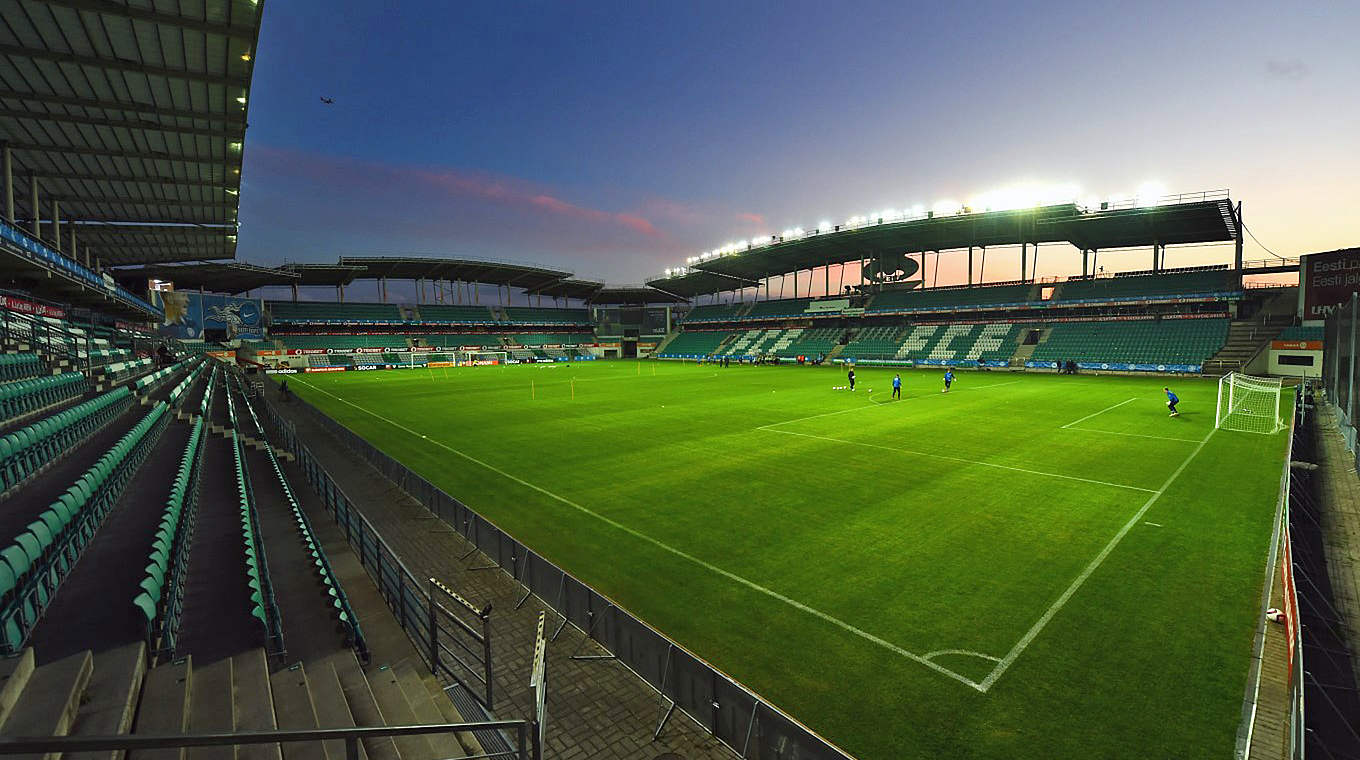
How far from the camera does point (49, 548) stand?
645 cm

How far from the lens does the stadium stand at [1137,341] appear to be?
155 ft

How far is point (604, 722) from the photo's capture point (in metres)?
6.15

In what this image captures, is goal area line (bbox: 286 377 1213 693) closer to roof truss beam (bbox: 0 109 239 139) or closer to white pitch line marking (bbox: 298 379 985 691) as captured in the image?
white pitch line marking (bbox: 298 379 985 691)

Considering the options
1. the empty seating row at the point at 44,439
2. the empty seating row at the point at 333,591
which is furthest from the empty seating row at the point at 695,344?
the empty seating row at the point at 333,591

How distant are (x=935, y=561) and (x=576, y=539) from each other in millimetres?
6926

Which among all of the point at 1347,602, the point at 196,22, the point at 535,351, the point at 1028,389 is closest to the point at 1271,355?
the point at 1028,389

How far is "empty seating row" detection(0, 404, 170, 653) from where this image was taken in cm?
496

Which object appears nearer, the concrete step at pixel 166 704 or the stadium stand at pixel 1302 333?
the concrete step at pixel 166 704

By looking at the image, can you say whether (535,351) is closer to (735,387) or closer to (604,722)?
(735,387)

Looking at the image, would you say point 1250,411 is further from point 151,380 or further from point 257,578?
point 151,380

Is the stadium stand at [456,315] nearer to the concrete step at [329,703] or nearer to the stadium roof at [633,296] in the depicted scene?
the stadium roof at [633,296]

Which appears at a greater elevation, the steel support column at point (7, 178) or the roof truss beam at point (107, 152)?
the roof truss beam at point (107, 152)

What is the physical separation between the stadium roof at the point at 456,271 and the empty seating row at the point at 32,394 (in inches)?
2533

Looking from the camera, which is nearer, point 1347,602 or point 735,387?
point 1347,602
